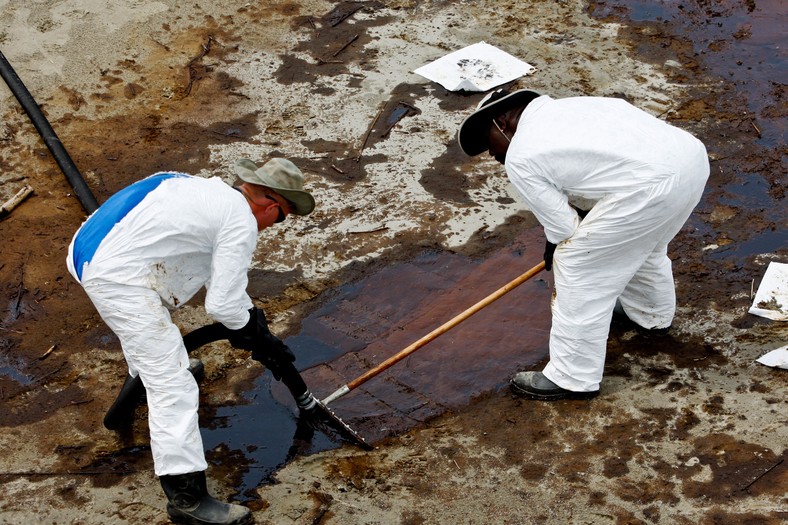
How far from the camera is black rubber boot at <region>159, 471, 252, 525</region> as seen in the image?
387 centimetres

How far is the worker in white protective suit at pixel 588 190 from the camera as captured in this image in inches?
167

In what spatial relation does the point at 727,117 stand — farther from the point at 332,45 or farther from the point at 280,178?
the point at 280,178

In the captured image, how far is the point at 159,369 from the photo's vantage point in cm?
387

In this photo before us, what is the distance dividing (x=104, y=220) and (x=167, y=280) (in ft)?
1.26

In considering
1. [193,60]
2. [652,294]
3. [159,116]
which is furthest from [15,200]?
[652,294]

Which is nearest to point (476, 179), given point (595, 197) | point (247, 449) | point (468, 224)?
point (468, 224)

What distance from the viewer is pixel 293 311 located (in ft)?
17.9

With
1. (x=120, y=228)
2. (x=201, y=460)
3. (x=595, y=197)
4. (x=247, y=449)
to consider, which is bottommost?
(x=247, y=449)

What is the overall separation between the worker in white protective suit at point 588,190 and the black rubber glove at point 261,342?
1.39 metres

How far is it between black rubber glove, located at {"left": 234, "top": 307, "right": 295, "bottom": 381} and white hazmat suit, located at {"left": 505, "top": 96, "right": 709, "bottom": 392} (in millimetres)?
1441

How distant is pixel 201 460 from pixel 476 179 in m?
3.29

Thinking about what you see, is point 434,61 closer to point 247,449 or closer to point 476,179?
point 476,179

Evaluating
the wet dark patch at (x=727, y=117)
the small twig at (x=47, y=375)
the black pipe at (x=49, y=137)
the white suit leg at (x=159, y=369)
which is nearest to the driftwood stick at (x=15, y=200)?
the black pipe at (x=49, y=137)

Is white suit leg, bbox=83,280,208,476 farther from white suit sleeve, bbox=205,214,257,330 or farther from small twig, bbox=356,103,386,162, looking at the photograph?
small twig, bbox=356,103,386,162
